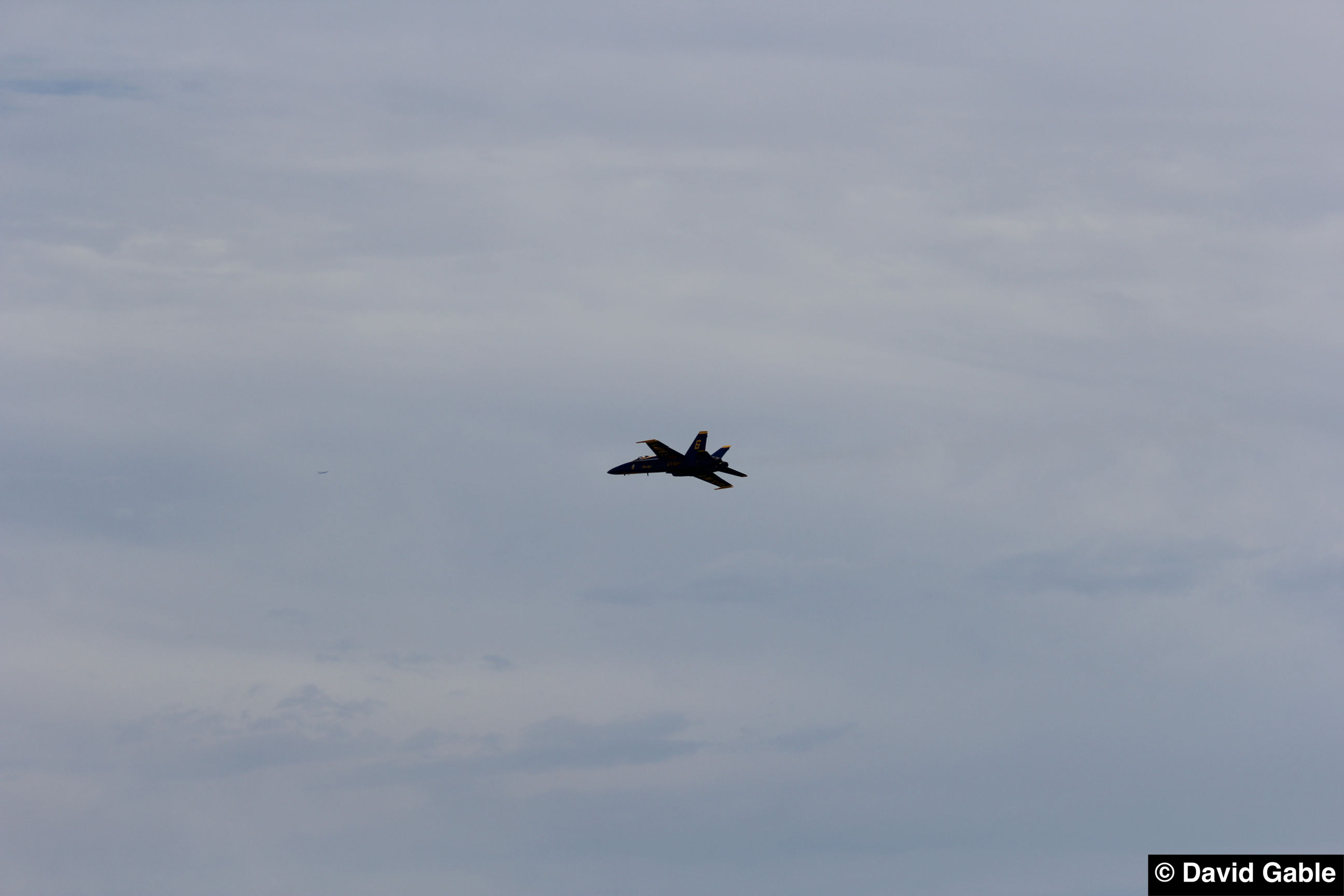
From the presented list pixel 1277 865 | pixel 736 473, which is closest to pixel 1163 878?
pixel 1277 865

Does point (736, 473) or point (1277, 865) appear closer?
point (1277, 865)

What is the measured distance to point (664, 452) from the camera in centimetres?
18150

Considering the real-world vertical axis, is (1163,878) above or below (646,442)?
below

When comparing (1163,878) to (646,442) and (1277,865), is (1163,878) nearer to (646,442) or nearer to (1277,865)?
(1277,865)

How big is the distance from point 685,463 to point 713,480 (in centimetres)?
496

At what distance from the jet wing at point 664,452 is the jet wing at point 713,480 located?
13.2 ft

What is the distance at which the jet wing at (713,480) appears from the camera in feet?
605

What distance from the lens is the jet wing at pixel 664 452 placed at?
590ft

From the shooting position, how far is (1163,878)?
433 ft

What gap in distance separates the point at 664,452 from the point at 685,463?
330 centimetres

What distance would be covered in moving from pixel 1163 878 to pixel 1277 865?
1055 cm

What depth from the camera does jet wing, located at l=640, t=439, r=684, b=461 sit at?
17975 centimetres

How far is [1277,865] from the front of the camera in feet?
410

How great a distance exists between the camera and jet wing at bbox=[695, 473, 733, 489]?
18438 cm
